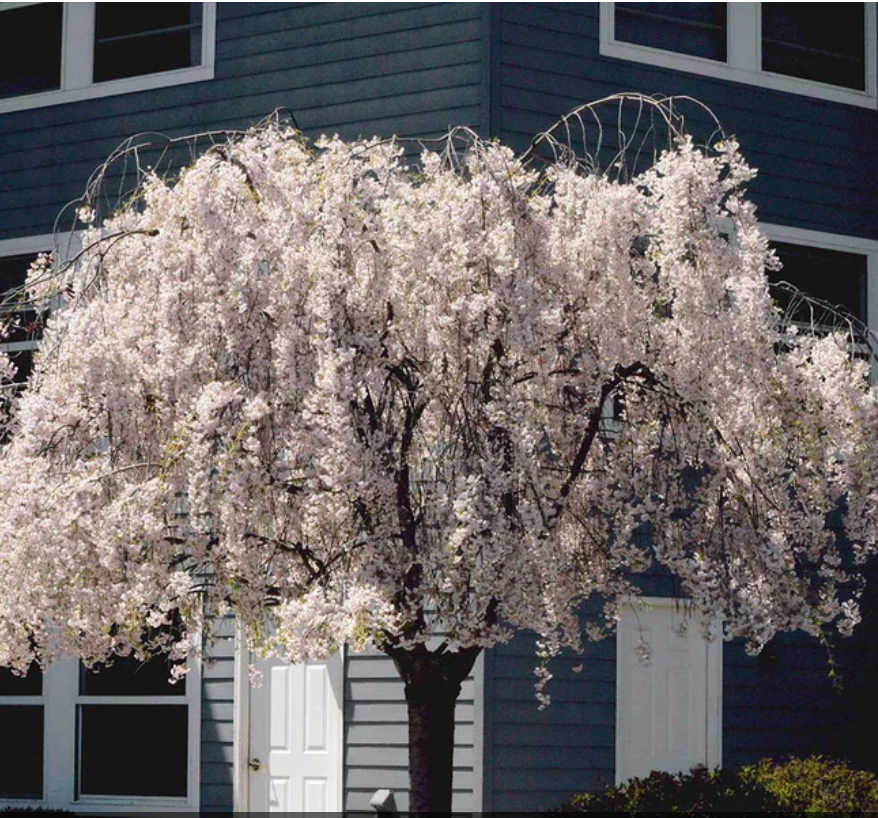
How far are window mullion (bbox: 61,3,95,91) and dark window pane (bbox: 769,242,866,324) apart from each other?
217 inches

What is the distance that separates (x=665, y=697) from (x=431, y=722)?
13.1ft

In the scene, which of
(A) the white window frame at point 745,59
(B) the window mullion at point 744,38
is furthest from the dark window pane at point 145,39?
(B) the window mullion at point 744,38

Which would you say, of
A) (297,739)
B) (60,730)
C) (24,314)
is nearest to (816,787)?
(297,739)

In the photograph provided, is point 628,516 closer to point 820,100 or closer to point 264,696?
point 264,696

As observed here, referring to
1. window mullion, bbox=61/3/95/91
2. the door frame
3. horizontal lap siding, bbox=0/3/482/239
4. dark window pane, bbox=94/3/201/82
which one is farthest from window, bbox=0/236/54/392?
the door frame

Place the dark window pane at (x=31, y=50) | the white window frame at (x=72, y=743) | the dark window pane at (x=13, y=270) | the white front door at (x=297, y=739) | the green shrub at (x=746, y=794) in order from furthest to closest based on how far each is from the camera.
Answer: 1. the dark window pane at (x=31, y=50)
2. the dark window pane at (x=13, y=270)
3. the white window frame at (x=72, y=743)
4. the white front door at (x=297, y=739)
5. the green shrub at (x=746, y=794)

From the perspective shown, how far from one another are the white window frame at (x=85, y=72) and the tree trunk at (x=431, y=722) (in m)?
5.88

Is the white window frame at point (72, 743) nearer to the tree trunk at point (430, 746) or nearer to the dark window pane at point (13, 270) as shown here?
the dark window pane at point (13, 270)

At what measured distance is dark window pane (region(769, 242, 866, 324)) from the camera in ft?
39.6

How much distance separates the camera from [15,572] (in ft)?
23.2

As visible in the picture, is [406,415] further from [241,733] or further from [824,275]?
[824,275]

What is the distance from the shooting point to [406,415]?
7.18 m

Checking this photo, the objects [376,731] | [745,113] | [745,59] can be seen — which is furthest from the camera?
[745,59]

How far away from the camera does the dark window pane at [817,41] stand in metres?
12.3
